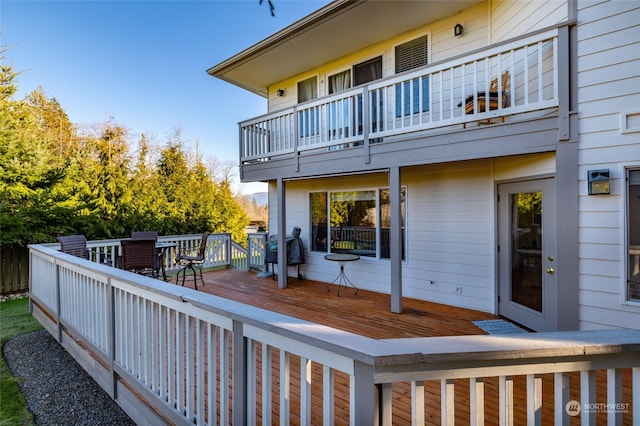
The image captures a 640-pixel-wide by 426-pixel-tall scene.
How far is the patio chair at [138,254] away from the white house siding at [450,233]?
4286 millimetres

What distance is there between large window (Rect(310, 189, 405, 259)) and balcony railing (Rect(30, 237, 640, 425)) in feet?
12.3

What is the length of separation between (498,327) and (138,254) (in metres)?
6.28

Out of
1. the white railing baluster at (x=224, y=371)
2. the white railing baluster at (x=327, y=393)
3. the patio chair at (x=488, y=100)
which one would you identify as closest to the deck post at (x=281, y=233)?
the patio chair at (x=488, y=100)

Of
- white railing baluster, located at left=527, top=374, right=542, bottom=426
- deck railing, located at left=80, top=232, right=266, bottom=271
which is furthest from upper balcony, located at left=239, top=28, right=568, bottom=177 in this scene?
white railing baluster, located at left=527, top=374, right=542, bottom=426

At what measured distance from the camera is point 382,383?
1.13 meters

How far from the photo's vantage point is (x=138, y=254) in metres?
5.84

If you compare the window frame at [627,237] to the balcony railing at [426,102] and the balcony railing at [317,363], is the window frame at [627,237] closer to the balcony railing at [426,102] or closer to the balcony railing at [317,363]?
the balcony railing at [317,363]

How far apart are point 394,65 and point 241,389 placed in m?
6.44

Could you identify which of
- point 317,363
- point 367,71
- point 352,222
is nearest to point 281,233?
point 352,222

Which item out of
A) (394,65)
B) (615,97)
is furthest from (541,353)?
(394,65)

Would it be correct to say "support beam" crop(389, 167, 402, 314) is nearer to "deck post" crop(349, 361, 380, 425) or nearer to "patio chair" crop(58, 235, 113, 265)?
"deck post" crop(349, 361, 380, 425)

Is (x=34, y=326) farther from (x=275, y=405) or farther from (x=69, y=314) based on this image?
(x=275, y=405)

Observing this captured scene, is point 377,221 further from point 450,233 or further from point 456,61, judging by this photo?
point 456,61

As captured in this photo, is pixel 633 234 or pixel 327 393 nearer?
pixel 327 393
